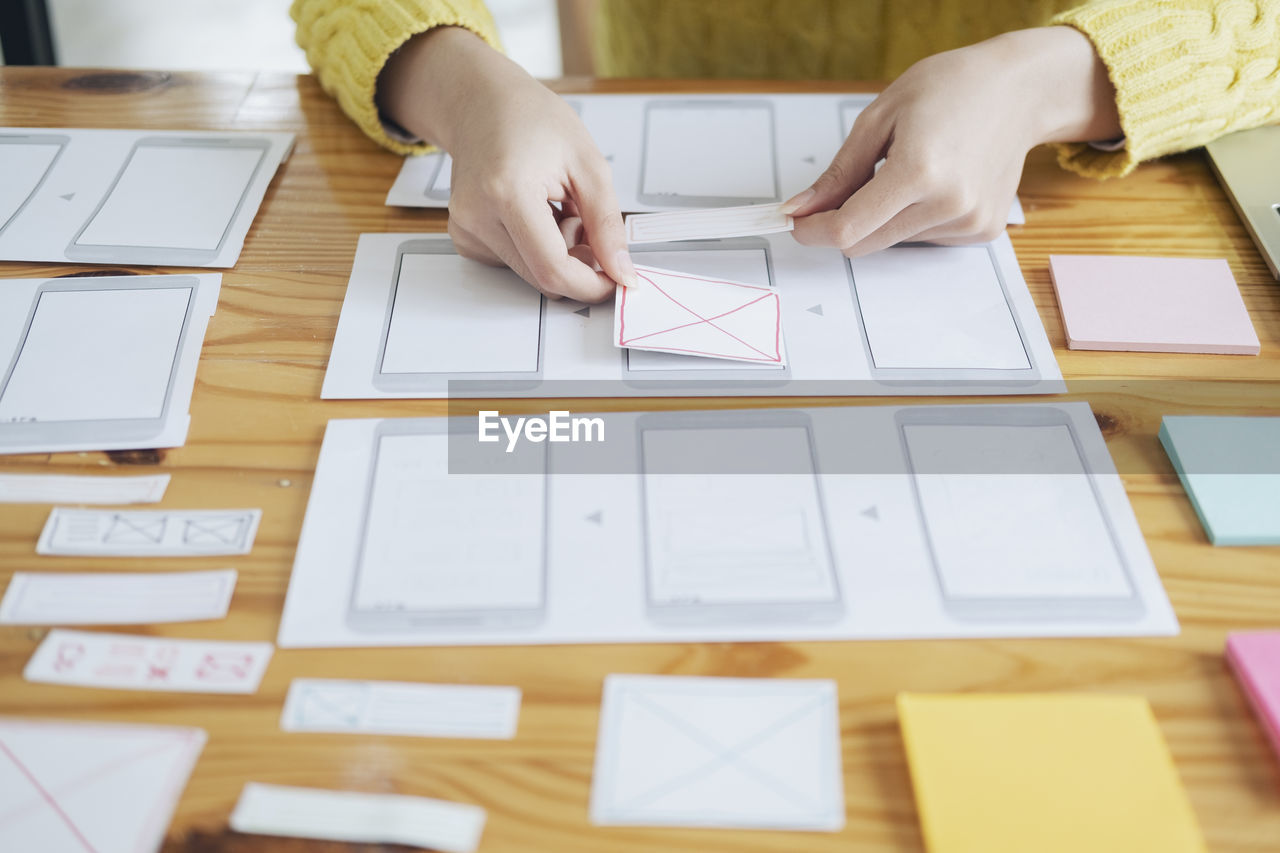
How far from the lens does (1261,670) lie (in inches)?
18.1

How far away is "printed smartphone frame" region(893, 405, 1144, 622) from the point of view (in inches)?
19.3

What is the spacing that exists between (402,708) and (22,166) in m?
0.61

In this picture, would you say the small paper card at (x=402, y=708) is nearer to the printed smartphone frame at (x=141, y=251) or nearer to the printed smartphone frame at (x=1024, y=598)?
the printed smartphone frame at (x=1024, y=598)

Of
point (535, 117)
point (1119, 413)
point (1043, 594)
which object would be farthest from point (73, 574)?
point (1119, 413)

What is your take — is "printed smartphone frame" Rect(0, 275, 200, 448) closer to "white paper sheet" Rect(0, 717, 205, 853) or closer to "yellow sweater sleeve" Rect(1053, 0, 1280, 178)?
"white paper sheet" Rect(0, 717, 205, 853)

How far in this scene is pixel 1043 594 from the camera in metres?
0.50

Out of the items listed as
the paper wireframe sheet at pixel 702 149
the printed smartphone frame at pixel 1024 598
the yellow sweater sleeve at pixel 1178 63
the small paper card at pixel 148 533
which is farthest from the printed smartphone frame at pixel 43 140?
the yellow sweater sleeve at pixel 1178 63

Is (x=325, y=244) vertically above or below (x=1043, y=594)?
above

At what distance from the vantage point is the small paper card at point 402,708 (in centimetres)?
45

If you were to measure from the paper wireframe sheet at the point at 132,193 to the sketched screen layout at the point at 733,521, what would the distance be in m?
0.38

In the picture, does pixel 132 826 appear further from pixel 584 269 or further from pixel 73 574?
pixel 584 269

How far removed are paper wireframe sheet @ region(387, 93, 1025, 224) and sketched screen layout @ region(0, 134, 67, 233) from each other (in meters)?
0.29

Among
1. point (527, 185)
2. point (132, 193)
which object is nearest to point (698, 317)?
point (527, 185)

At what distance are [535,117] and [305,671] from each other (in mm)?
407
